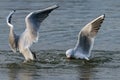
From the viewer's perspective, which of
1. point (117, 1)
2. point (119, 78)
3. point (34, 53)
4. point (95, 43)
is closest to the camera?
point (119, 78)

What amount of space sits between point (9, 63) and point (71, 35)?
357 centimetres

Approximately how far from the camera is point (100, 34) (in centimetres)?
1958

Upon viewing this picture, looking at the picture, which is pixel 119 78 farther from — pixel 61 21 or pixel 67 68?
pixel 61 21

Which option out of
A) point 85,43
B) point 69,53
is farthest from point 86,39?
point 69,53

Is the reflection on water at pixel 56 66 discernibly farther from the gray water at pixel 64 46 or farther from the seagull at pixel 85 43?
the seagull at pixel 85 43

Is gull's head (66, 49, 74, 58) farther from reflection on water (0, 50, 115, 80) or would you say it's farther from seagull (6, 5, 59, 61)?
seagull (6, 5, 59, 61)

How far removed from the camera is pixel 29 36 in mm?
16328

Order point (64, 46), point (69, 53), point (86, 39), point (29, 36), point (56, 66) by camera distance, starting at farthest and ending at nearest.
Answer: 1. point (64, 46)
2. point (86, 39)
3. point (69, 53)
4. point (29, 36)
5. point (56, 66)

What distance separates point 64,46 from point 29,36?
2.13 metres

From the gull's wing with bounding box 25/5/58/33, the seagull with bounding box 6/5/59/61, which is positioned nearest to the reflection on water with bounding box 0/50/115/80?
the seagull with bounding box 6/5/59/61

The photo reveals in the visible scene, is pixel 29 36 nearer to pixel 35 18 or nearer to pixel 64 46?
pixel 35 18

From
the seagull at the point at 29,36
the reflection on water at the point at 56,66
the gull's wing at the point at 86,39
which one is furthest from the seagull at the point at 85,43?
the seagull at the point at 29,36

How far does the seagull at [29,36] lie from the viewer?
16.3m

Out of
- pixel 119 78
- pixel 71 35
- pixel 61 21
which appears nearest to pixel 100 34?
pixel 71 35
